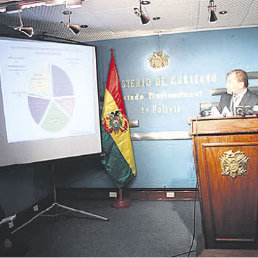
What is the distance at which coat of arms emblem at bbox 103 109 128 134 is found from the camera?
158 inches

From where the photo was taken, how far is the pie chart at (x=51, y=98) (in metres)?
3.19

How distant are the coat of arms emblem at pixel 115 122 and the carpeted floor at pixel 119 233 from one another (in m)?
1.08

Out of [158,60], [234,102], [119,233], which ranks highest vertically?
[158,60]

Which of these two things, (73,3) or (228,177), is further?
(73,3)

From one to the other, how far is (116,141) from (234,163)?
2.04 meters

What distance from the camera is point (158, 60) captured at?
4.23 meters

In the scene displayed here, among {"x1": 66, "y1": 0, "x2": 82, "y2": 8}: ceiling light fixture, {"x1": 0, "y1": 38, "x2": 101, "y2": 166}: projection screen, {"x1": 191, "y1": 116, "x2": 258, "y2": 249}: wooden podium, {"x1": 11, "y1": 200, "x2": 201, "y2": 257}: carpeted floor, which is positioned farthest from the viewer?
{"x1": 0, "y1": 38, "x2": 101, "y2": 166}: projection screen

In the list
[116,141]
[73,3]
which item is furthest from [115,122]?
[73,3]

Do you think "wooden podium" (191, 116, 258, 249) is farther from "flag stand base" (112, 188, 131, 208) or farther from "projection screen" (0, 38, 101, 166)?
"flag stand base" (112, 188, 131, 208)

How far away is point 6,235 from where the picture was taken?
8.81 feet

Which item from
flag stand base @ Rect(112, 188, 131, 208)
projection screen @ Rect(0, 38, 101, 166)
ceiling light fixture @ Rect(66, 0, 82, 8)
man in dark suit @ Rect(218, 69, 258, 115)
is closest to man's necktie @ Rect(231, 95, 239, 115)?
man in dark suit @ Rect(218, 69, 258, 115)

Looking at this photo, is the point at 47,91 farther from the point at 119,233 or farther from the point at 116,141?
the point at 119,233

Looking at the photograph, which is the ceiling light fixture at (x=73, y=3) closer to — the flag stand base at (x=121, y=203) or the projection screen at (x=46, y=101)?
the projection screen at (x=46, y=101)

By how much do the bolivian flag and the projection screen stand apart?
329mm
